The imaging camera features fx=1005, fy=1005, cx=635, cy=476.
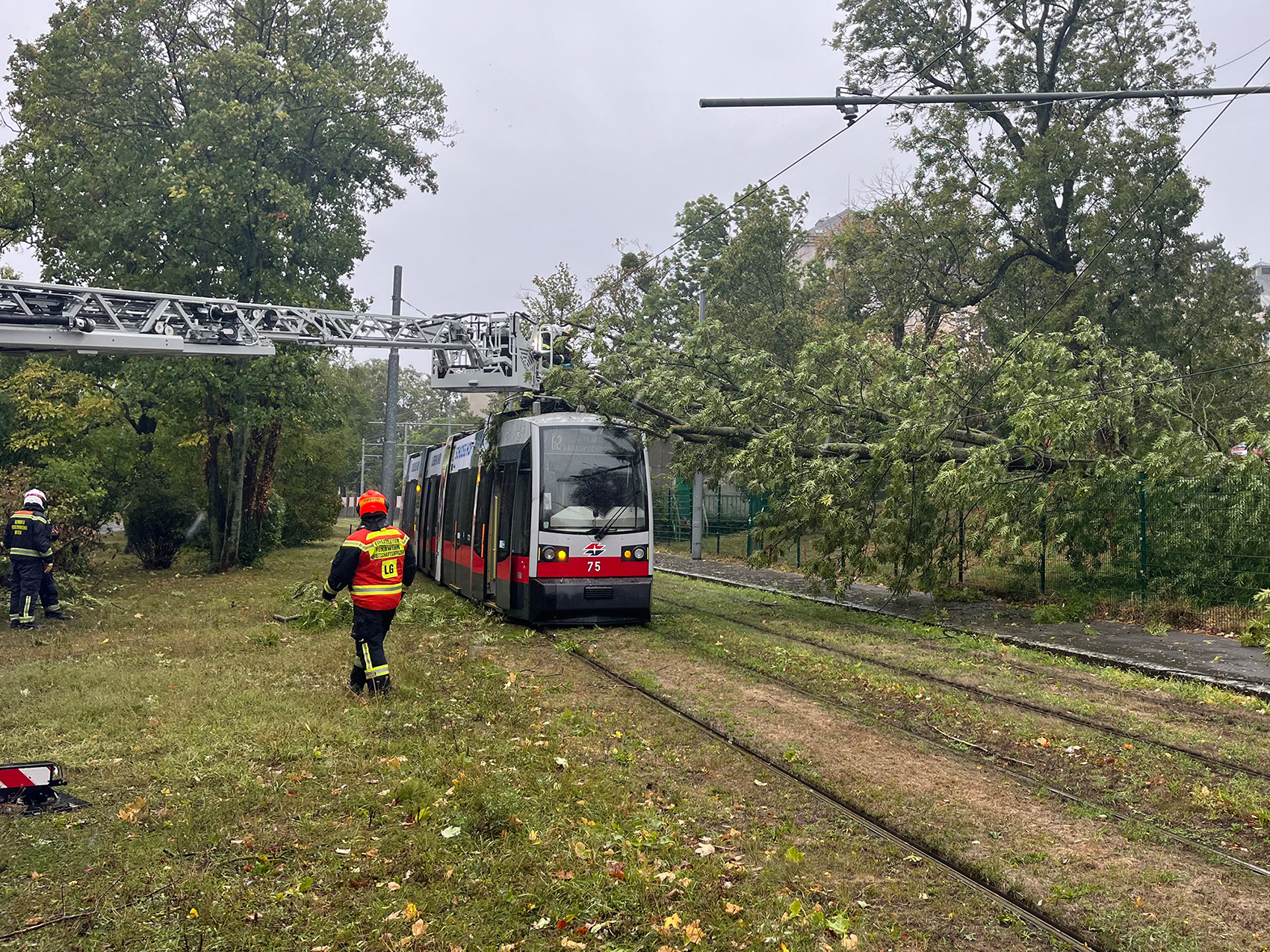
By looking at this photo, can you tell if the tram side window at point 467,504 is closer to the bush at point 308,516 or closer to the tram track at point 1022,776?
the tram track at point 1022,776

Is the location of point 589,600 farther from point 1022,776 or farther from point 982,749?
point 1022,776

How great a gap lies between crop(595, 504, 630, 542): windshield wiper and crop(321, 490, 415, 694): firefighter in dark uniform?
4.99m

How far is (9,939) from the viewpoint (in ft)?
14.4

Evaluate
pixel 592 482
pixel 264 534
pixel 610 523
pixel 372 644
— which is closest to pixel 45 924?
pixel 372 644

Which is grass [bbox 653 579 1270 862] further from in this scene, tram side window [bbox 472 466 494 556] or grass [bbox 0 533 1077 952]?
tram side window [bbox 472 466 494 556]

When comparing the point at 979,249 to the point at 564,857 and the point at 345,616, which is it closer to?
the point at 345,616

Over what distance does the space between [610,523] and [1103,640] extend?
701 cm

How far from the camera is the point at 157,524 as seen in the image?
25266 mm

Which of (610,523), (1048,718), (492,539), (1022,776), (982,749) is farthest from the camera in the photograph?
(492,539)

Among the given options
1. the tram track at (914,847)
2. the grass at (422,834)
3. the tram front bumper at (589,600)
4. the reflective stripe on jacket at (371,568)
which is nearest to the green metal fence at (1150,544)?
the tram front bumper at (589,600)

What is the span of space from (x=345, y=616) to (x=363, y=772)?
27.6 ft

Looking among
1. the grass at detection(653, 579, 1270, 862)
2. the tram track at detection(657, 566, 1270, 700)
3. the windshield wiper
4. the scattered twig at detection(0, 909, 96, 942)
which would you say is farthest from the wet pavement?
the scattered twig at detection(0, 909, 96, 942)

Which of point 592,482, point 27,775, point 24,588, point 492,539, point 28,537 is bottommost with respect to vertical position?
point 27,775

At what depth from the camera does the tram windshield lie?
564 inches
